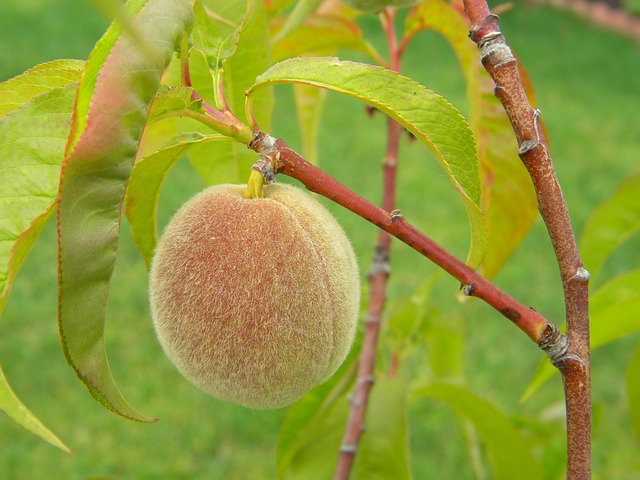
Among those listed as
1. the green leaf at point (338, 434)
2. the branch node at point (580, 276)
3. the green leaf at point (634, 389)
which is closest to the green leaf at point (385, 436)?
the green leaf at point (338, 434)

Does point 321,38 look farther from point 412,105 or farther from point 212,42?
point 412,105

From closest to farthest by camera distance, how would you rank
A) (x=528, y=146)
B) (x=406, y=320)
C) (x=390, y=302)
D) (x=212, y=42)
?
(x=528, y=146)
(x=212, y=42)
(x=406, y=320)
(x=390, y=302)

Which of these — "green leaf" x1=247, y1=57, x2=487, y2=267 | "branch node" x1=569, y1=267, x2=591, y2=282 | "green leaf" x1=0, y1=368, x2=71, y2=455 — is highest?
"green leaf" x1=247, y1=57, x2=487, y2=267

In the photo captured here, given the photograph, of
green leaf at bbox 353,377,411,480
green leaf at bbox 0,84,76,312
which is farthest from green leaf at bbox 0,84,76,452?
green leaf at bbox 353,377,411,480

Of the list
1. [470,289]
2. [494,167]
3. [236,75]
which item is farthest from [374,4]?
[470,289]

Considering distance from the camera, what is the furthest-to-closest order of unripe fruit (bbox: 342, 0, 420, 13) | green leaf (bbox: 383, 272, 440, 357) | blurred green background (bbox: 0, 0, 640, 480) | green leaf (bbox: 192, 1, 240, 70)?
blurred green background (bbox: 0, 0, 640, 480)
green leaf (bbox: 383, 272, 440, 357)
unripe fruit (bbox: 342, 0, 420, 13)
green leaf (bbox: 192, 1, 240, 70)

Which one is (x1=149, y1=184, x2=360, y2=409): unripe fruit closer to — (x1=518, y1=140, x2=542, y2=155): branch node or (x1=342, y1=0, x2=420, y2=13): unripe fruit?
(x1=518, y1=140, x2=542, y2=155): branch node

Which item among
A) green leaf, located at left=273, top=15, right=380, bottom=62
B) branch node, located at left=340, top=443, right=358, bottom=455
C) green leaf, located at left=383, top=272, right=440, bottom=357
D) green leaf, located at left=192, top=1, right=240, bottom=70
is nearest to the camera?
green leaf, located at left=192, top=1, right=240, bottom=70
